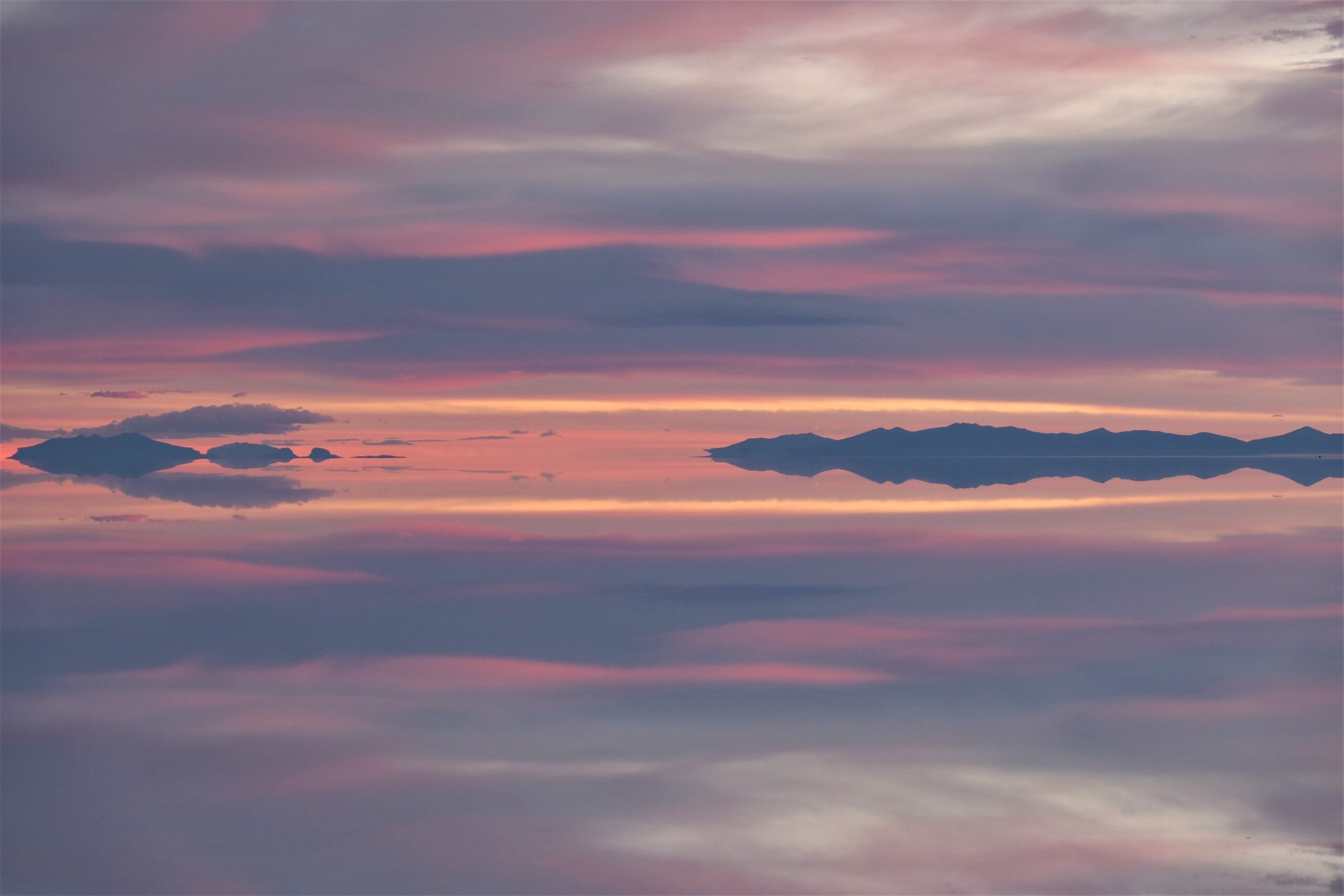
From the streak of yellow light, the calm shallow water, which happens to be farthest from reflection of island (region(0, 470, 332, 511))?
the calm shallow water

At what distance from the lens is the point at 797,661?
34.1 ft

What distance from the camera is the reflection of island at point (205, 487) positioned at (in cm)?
2825

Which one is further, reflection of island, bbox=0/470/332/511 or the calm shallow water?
reflection of island, bbox=0/470/332/511

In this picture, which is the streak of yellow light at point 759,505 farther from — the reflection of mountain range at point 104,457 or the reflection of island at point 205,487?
the reflection of mountain range at point 104,457

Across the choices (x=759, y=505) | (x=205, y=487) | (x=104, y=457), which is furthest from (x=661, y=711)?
(x=104, y=457)

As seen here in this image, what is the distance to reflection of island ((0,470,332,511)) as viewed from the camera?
28.2 meters

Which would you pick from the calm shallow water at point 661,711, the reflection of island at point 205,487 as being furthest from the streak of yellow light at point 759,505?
the calm shallow water at point 661,711

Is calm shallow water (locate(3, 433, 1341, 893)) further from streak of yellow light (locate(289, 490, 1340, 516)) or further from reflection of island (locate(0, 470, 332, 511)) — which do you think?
reflection of island (locate(0, 470, 332, 511))

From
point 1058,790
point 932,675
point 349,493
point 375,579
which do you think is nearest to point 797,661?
point 932,675

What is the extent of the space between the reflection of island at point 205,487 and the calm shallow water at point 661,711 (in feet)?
34.1

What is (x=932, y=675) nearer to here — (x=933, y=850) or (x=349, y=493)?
(x=933, y=850)

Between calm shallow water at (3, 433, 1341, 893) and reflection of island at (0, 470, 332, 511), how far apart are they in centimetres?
1039

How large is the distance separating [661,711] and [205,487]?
31723mm

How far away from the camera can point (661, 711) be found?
884cm
